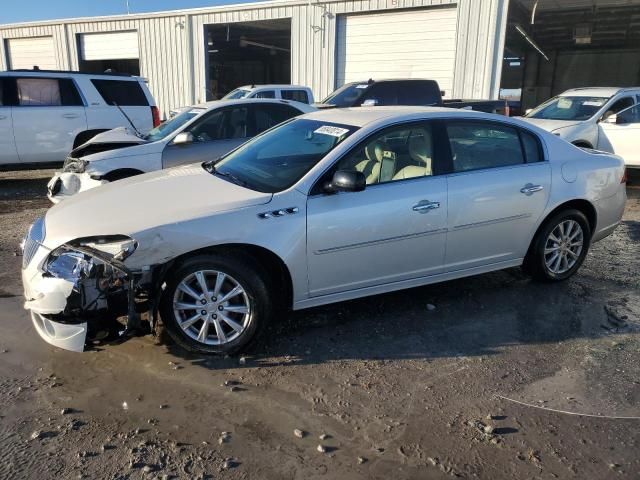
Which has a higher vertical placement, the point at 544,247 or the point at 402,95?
the point at 402,95

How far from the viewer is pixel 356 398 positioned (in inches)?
129

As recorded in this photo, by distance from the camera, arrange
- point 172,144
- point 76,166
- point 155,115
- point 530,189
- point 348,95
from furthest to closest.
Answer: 1. point 348,95
2. point 155,115
3. point 172,144
4. point 76,166
5. point 530,189

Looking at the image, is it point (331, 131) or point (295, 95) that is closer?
point (331, 131)

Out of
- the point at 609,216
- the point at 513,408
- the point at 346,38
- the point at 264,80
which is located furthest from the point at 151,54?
the point at 513,408

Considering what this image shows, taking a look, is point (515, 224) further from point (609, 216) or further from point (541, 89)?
point (541, 89)

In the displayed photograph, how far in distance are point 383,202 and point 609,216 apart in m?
2.66

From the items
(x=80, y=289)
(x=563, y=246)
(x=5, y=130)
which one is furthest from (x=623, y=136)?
(x=5, y=130)

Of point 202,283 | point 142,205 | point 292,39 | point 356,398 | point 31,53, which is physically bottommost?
point 356,398

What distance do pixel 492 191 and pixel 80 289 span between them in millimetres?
3111

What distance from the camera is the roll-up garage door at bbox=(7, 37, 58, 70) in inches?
990

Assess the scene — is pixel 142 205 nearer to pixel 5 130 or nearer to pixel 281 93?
pixel 5 130

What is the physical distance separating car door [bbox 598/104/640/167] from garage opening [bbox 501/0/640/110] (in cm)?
956

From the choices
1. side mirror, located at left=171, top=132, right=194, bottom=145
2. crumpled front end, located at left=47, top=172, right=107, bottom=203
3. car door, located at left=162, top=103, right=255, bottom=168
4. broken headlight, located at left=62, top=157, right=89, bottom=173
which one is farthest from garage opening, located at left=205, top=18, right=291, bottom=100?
crumpled front end, located at left=47, top=172, right=107, bottom=203

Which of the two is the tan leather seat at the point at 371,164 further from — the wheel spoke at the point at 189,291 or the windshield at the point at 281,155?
the wheel spoke at the point at 189,291
